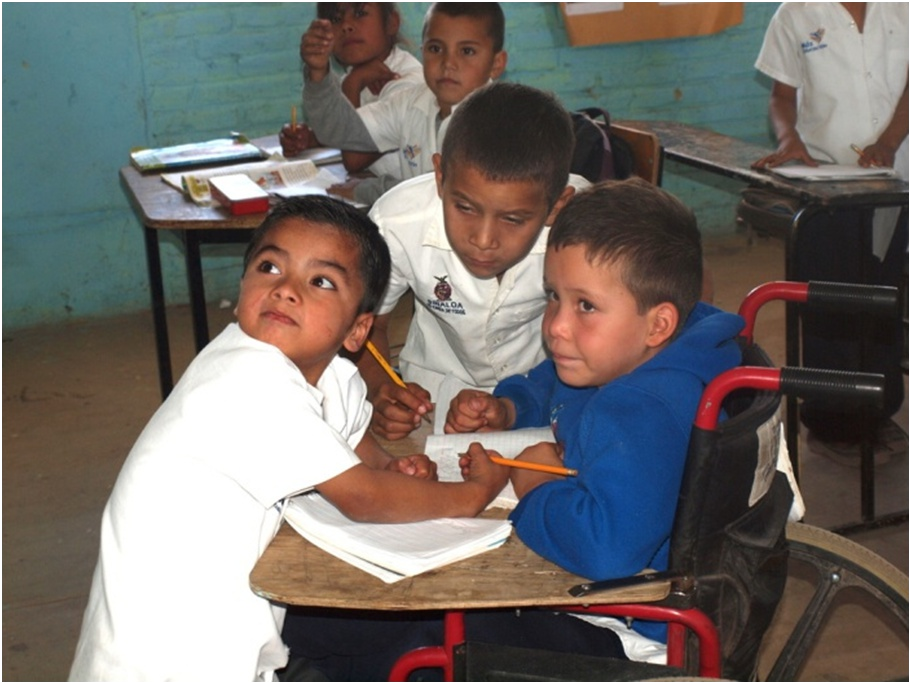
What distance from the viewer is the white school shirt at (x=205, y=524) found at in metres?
1.41

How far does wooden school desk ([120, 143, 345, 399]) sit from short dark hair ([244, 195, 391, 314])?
1.29 m

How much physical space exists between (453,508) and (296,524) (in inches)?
8.2

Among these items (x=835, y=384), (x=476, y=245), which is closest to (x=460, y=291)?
(x=476, y=245)

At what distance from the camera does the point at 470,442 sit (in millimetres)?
1746

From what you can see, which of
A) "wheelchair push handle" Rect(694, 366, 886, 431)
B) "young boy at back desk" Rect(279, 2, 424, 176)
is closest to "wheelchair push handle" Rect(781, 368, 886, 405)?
"wheelchair push handle" Rect(694, 366, 886, 431)

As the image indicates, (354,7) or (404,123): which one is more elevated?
(354,7)

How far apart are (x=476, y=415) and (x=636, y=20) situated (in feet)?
11.9

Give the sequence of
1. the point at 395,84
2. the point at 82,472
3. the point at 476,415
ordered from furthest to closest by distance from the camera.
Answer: the point at 395,84 < the point at 82,472 < the point at 476,415

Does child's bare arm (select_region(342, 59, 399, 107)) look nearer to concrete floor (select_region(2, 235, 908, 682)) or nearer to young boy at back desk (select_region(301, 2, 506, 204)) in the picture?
young boy at back desk (select_region(301, 2, 506, 204))

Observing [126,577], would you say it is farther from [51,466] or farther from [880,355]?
[880,355]

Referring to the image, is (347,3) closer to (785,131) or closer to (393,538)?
(785,131)

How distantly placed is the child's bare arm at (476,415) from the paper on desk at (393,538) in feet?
1.15

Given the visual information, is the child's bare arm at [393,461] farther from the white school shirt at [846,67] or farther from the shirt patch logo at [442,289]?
the white school shirt at [846,67]

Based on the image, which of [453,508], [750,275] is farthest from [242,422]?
[750,275]
